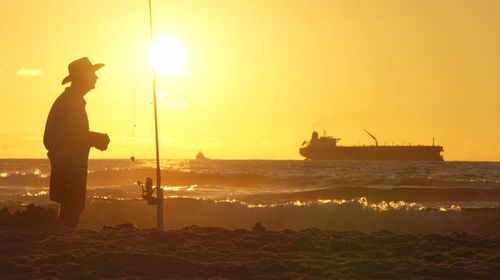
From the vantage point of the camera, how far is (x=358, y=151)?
121m

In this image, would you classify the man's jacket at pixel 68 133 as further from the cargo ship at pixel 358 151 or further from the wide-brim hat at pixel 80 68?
the cargo ship at pixel 358 151

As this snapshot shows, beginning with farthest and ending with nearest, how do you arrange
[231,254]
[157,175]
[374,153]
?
[374,153] < [157,175] < [231,254]

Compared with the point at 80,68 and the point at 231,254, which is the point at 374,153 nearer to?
the point at 80,68

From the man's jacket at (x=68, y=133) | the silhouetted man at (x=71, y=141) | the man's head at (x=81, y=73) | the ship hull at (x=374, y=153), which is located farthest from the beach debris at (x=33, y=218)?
the ship hull at (x=374, y=153)

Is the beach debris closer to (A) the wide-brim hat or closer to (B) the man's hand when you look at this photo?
(B) the man's hand

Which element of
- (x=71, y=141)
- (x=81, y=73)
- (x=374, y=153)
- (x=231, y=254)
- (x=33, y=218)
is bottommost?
(x=231, y=254)

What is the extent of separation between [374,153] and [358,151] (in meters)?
2.80

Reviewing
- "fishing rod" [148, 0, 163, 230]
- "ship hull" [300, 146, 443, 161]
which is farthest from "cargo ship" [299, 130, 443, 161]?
"fishing rod" [148, 0, 163, 230]

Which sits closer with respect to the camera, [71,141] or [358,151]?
[71,141]

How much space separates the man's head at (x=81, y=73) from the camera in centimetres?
648

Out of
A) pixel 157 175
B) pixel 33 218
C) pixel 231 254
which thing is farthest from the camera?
pixel 33 218

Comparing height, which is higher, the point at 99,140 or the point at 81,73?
the point at 81,73

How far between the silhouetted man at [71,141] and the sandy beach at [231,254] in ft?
1.24

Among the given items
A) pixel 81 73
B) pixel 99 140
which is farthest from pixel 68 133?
pixel 81 73
